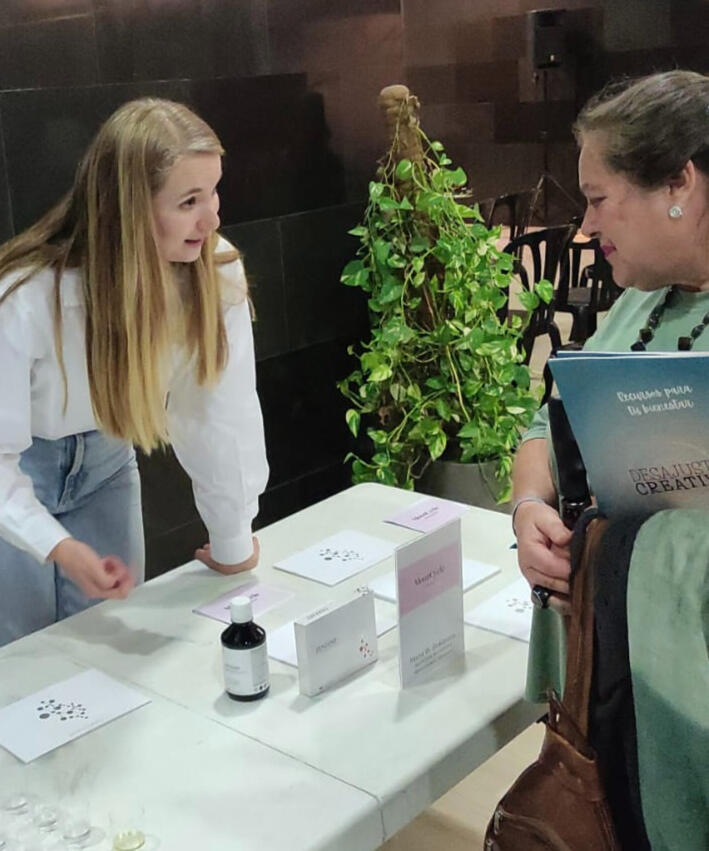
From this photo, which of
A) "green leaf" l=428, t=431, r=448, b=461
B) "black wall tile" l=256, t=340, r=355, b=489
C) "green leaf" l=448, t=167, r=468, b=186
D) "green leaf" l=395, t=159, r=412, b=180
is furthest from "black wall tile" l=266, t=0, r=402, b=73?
"green leaf" l=428, t=431, r=448, b=461

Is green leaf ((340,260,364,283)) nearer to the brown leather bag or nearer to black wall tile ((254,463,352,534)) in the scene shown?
black wall tile ((254,463,352,534))

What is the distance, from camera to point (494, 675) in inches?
58.9

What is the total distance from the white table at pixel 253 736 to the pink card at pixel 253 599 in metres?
A: 0.02

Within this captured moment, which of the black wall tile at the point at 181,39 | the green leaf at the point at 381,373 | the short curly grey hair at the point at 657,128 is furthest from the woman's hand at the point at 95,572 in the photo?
the green leaf at the point at 381,373

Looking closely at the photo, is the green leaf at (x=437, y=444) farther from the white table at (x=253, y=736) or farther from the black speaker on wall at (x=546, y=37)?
the black speaker on wall at (x=546, y=37)

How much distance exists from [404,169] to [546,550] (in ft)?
→ 7.33

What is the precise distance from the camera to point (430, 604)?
1.47m

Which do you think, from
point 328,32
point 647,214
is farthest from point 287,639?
point 328,32

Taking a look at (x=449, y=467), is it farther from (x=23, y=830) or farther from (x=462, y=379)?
(x=23, y=830)

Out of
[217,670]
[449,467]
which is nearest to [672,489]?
[217,670]

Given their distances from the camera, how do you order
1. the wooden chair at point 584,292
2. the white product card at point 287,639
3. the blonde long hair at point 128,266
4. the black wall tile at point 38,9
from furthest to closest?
the wooden chair at point 584,292 < the black wall tile at point 38,9 < the blonde long hair at point 128,266 < the white product card at point 287,639

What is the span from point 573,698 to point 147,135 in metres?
1.12

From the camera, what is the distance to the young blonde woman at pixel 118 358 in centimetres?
169

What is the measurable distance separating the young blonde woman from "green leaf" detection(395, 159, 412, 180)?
1.48 metres
